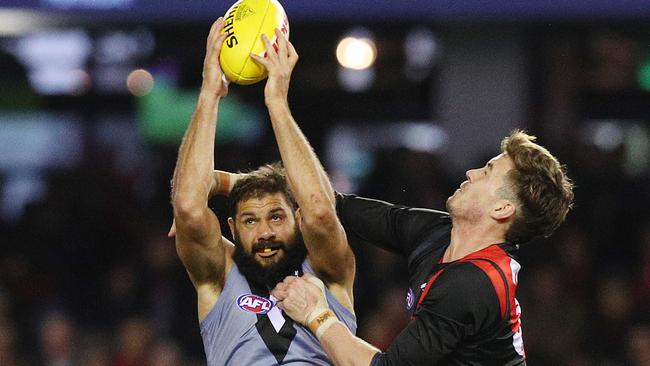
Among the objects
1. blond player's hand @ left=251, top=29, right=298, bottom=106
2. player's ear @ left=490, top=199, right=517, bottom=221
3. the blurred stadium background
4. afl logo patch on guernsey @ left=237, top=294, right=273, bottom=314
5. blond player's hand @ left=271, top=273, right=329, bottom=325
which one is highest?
blond player's hand @ left=251, top=29, right=298, bottom=106

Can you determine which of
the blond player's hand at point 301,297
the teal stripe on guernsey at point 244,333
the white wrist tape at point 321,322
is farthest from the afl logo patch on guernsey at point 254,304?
the white wrist tape at point 321,322

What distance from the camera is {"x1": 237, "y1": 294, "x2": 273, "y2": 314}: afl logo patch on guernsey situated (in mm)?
4934

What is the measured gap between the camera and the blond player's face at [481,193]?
4.76 m

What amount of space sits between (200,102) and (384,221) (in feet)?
3.16

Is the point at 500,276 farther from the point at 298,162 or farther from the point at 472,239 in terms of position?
the point at 298,162

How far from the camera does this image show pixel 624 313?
9273 mm

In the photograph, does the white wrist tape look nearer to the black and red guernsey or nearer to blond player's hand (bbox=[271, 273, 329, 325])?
blond player's hand (bbox=[271, 273, 329, 325])

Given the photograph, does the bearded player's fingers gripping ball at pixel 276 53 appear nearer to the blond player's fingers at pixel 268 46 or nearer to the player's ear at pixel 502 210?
the blond player's fingers at pixel 268 46

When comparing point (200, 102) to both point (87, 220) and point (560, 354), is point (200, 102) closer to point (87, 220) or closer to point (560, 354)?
point (560, 354)

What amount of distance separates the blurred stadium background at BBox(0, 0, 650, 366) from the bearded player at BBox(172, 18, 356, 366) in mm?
3580

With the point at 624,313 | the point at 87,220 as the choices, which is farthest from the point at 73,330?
the point at 624,313

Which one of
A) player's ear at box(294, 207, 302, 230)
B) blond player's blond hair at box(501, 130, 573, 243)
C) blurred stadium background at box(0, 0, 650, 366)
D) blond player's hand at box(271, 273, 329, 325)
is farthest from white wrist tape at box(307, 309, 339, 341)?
blurred stadium background at box(0, 0, 650, 366)

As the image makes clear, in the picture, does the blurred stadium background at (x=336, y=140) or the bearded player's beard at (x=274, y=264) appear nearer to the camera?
the bearded player's beard at (x=274, y=264)

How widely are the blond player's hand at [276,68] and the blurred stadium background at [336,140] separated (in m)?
3.61
